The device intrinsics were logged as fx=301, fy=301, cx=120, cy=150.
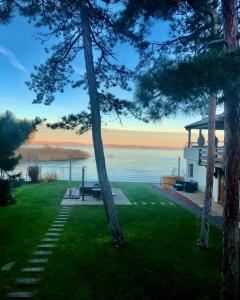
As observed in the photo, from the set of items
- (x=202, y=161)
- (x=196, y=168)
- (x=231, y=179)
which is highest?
(x=202, y=161)

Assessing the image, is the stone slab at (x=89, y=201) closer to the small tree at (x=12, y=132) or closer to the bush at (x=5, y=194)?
the bush at (x=5, y=194)

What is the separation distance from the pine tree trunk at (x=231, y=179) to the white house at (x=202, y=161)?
10121 millimetres

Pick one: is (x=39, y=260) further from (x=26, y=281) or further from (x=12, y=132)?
(x=12, y=132)

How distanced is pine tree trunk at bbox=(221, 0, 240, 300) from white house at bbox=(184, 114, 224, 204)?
1012 cm

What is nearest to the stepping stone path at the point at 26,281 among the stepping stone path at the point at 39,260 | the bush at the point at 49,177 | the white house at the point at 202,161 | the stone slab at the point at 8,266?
the stepping stone path at the point at 39,260

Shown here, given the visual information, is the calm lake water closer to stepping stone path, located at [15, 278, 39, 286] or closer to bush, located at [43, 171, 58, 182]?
bush, located at [43, 171, 58, 182]

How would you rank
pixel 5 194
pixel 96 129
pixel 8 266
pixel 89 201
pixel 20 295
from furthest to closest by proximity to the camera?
pixel 89 201 < pixel 5 194 < pixel 96 129 < pixel 8 266 < pixel 20 295

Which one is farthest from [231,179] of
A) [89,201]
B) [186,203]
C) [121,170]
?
[121,170]

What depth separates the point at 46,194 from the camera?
19031 mm

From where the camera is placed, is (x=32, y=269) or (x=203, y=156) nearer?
(x=32, y=269)

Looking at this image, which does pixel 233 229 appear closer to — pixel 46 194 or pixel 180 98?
pixel 180 98

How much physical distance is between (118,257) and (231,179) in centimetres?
418

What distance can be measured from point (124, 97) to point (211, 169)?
384 centimetres

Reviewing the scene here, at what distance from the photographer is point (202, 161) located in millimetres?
17672
